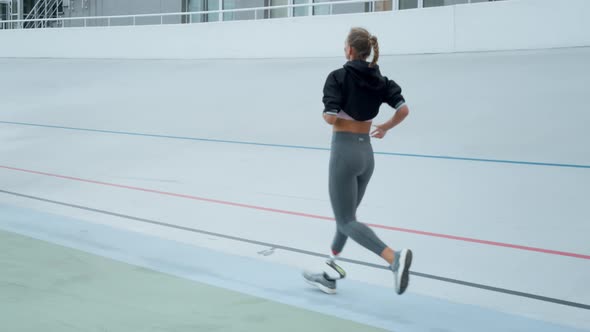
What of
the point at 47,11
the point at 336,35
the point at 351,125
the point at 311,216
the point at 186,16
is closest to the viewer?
the point at 351,125

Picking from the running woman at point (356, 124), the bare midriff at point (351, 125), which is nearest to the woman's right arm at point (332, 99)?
the running woman at point (356, 124)

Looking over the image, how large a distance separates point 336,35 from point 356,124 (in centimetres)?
1019

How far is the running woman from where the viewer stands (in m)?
3.25

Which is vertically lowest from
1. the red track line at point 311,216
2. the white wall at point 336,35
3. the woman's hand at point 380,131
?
the red track line at point 311,216

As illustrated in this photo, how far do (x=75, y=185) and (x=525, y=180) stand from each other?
4.30 m

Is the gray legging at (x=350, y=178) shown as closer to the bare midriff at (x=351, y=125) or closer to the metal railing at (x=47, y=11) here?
the bare midriff at (x=351, y=125)

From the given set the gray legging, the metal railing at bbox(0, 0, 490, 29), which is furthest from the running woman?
the metal railing at bbox(0, 0, 490, 29)

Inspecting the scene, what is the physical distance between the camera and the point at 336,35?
13.2 meters

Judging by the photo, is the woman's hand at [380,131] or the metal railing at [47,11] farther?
the metal railing at [47,11]

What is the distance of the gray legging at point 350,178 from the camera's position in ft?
11.0

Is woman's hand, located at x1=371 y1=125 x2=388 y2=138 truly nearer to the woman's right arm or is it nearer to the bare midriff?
the bare midriff

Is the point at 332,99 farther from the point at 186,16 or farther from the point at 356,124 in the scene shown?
the point at 186,16

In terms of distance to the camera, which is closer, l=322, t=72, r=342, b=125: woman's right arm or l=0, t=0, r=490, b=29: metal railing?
l=322, t=72, r=342, b=125: woman's right arm

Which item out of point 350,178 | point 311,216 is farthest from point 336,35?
point 350,178
